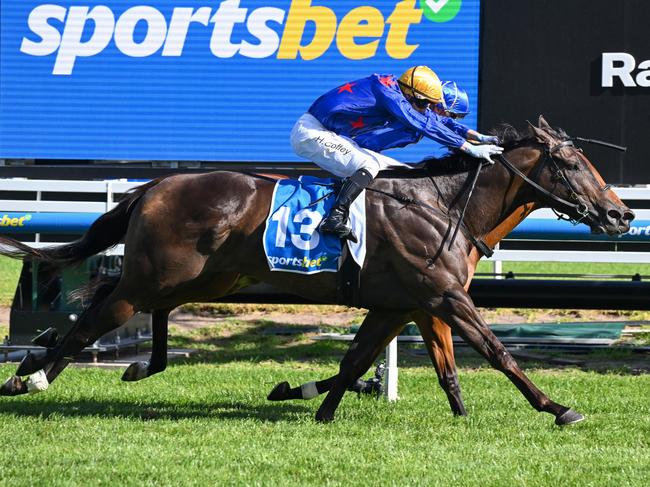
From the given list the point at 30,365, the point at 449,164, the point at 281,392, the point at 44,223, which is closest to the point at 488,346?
the point at 449,164

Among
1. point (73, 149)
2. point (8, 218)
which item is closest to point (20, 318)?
point (8, 218)

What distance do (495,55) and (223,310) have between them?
17.2 ft

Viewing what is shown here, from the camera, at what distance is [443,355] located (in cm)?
715

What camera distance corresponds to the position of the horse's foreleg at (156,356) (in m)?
7.43

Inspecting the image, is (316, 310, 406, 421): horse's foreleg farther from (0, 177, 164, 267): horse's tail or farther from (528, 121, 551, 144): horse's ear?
(0, 177, 164, 267): horse's tail

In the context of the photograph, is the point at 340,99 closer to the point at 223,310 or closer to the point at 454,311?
the point at 454,311

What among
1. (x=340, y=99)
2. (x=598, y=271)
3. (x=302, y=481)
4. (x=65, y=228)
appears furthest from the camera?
(x=598, y=271)

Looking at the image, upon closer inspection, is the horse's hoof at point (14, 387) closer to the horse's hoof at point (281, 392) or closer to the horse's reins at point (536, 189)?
the horse's hoof at point (281, 392)

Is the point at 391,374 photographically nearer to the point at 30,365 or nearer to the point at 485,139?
the point at 485,139

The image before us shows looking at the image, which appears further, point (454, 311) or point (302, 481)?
point (454, 311)

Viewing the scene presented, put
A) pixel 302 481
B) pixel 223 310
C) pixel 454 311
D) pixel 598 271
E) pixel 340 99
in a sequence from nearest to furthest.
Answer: pixel 302 481, pixel 454 311, pixel 340 99, pixel 223 310, pixel 598 271

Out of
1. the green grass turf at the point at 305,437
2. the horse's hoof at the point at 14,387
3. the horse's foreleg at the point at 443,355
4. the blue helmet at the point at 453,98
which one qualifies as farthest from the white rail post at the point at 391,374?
the horse's hoof at the point at 14,387

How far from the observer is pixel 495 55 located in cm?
988

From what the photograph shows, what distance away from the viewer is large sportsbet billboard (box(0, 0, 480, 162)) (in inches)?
392
